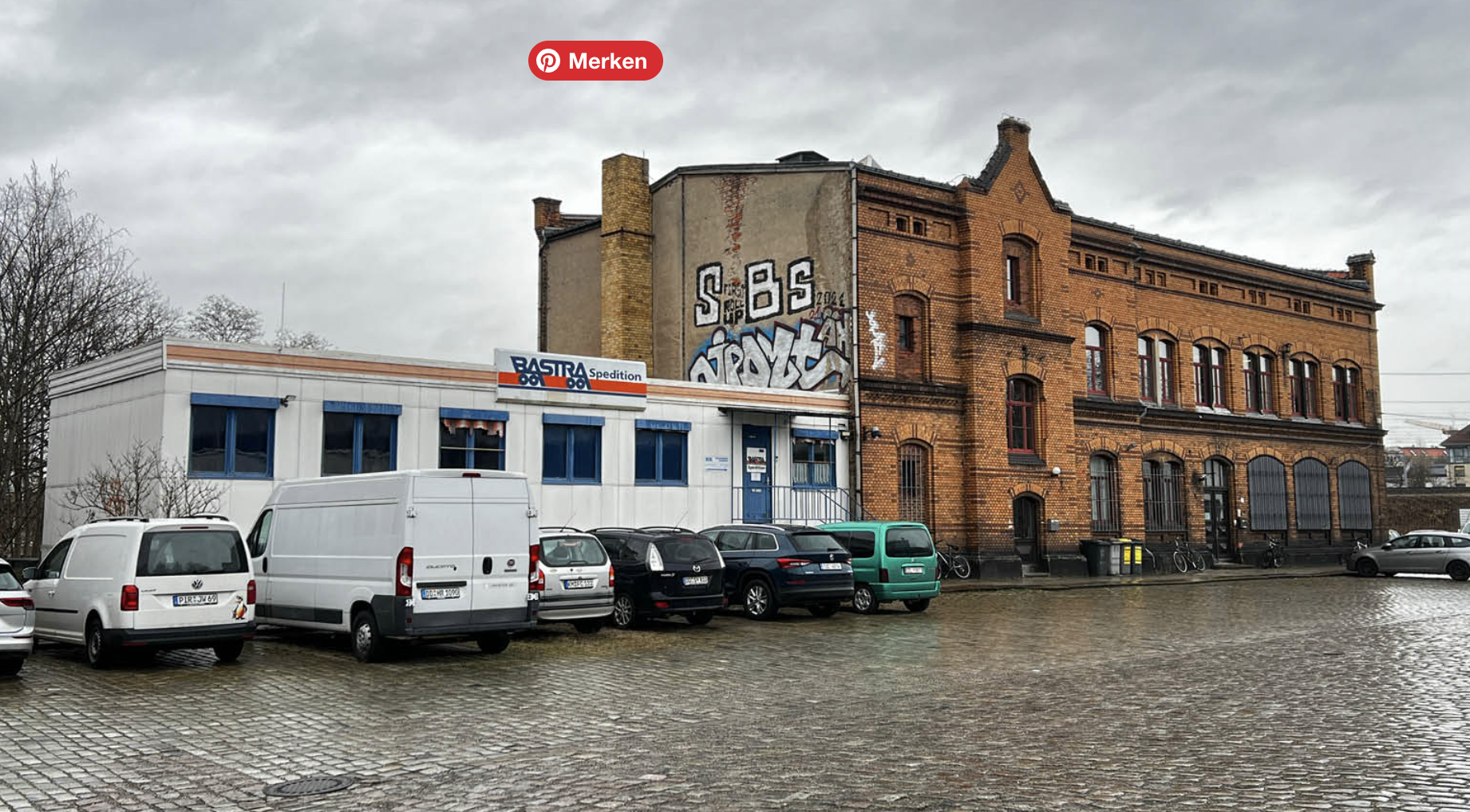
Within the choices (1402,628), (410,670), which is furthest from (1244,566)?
(410,670)

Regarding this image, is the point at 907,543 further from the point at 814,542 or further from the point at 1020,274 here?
the point at 1020,274

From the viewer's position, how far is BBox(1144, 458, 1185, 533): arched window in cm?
3706

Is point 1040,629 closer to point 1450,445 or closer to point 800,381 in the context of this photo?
point 800,381

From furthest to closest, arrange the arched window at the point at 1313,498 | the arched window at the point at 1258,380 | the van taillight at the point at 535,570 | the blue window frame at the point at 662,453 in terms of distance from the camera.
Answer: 1. the arched window at the point at 1313,498
2. the arched window at the point at 1258,380
3. the blue window frame at the point at 662,453
4. the van taillight at the point at 535,570

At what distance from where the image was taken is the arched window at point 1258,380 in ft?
136

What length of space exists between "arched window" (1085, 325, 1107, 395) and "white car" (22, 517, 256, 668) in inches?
1111

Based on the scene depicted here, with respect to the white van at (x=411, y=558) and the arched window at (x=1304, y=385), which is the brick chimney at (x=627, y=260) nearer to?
the white van at (x=411, y=558)

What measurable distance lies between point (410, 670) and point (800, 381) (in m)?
18.3

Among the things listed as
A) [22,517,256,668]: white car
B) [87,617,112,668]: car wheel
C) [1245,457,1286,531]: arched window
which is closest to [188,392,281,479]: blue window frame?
[22,517,256,668]: white car

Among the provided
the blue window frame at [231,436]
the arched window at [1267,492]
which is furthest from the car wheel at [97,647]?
the arched window at [1267,492]

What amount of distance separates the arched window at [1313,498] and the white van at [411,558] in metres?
36.5

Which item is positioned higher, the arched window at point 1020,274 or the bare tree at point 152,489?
the arched window at point 1020,274

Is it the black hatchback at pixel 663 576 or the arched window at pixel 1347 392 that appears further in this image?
the arched window at pixel 1347 392

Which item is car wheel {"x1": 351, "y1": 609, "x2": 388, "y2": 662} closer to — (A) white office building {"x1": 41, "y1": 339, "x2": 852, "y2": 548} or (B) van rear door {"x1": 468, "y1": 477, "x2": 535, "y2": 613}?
(B) van rear door {"x1": 468, "y1": 477, "x2": 535, "y2": 613}
